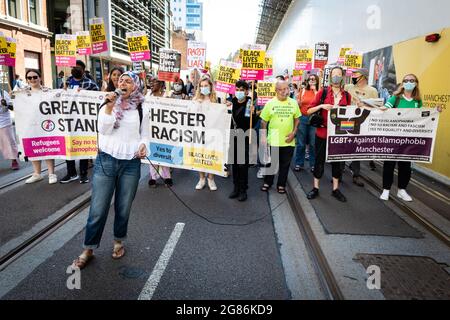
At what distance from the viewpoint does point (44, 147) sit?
702cm

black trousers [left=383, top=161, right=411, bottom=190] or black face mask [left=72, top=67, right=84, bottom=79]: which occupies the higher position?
black face mask [left=72, top=67, right=84, bottom=79]

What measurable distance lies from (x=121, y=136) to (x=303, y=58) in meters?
10.6

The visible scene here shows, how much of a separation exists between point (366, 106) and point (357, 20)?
967 cm

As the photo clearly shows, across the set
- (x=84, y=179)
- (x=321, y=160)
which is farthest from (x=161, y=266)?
(x=84, y=179)

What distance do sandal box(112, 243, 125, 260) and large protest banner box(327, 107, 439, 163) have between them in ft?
12.4

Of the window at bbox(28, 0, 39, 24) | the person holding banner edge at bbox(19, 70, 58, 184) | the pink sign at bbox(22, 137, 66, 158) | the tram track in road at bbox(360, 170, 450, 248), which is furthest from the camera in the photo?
the window at bbox(28, 0, 39, 24)

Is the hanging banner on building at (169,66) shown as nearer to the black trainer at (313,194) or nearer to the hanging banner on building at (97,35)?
the hanging banner on building at (97,35)

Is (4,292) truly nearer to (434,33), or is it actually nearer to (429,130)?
(429,130)

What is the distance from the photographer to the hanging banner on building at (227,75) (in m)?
7.70

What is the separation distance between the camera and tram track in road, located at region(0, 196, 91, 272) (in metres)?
3.87

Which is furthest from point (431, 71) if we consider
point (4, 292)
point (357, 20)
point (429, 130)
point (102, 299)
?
point (4, 292)

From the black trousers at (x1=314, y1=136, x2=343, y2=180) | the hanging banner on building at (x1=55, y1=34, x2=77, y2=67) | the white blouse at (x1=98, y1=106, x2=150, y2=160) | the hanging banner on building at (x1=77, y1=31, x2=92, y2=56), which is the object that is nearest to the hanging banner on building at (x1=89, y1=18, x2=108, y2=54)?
the hanging banner on building at (x1=77, y1=31, x2=92, y2=56)

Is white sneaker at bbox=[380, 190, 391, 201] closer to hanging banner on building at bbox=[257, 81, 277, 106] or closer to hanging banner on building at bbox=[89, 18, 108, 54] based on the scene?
hanging banner on building at bbox=[257, 81, 277, 106]

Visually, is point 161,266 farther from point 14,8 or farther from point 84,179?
point 14,8
